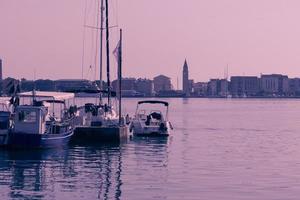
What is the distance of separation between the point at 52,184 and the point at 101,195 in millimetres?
3518

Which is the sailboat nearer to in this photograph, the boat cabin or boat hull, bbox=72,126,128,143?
boat hull, bbox=72,126,128,143

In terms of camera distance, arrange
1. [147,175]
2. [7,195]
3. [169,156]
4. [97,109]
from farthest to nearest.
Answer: [97,109], [169,156], [147,175], [7,195]

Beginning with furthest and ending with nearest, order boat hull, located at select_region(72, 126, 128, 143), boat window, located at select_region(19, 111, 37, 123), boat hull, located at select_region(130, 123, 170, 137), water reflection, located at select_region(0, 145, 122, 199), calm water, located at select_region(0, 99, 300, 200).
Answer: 1. boat hull, located at select_region(130, 123, 170, 137)
2. boat hull, located at select_region(72, 126, 128, 143)
3. boat window, located at select_region(19, 111, 37, 123)
4. calm water, located at select_region(0, 99, 300, 200)
5. water reflection, located at select_region(0, 145, 122, 199)

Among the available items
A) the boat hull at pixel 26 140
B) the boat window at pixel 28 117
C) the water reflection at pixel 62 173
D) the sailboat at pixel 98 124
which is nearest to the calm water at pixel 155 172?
the water reflection at pixel 62 173

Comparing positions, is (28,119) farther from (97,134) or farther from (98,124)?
(98,124)

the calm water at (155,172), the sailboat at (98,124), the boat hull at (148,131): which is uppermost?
the sailboat at (98,124)

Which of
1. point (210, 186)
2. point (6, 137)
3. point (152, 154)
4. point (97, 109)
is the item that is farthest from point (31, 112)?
point (210, 186)

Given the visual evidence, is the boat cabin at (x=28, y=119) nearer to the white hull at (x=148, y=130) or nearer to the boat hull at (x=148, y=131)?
the white hull at (x=148, y=130)

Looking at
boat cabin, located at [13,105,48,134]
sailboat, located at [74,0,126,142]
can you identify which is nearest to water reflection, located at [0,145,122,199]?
boat cabin, located at [13,105,48,134]

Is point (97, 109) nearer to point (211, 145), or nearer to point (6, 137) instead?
point (211, 145)

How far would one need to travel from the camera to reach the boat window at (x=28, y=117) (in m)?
47.0

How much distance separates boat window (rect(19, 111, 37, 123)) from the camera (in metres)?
47.0

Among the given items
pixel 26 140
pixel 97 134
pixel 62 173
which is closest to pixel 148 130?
pixel 97 134

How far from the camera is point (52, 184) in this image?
103 feet
